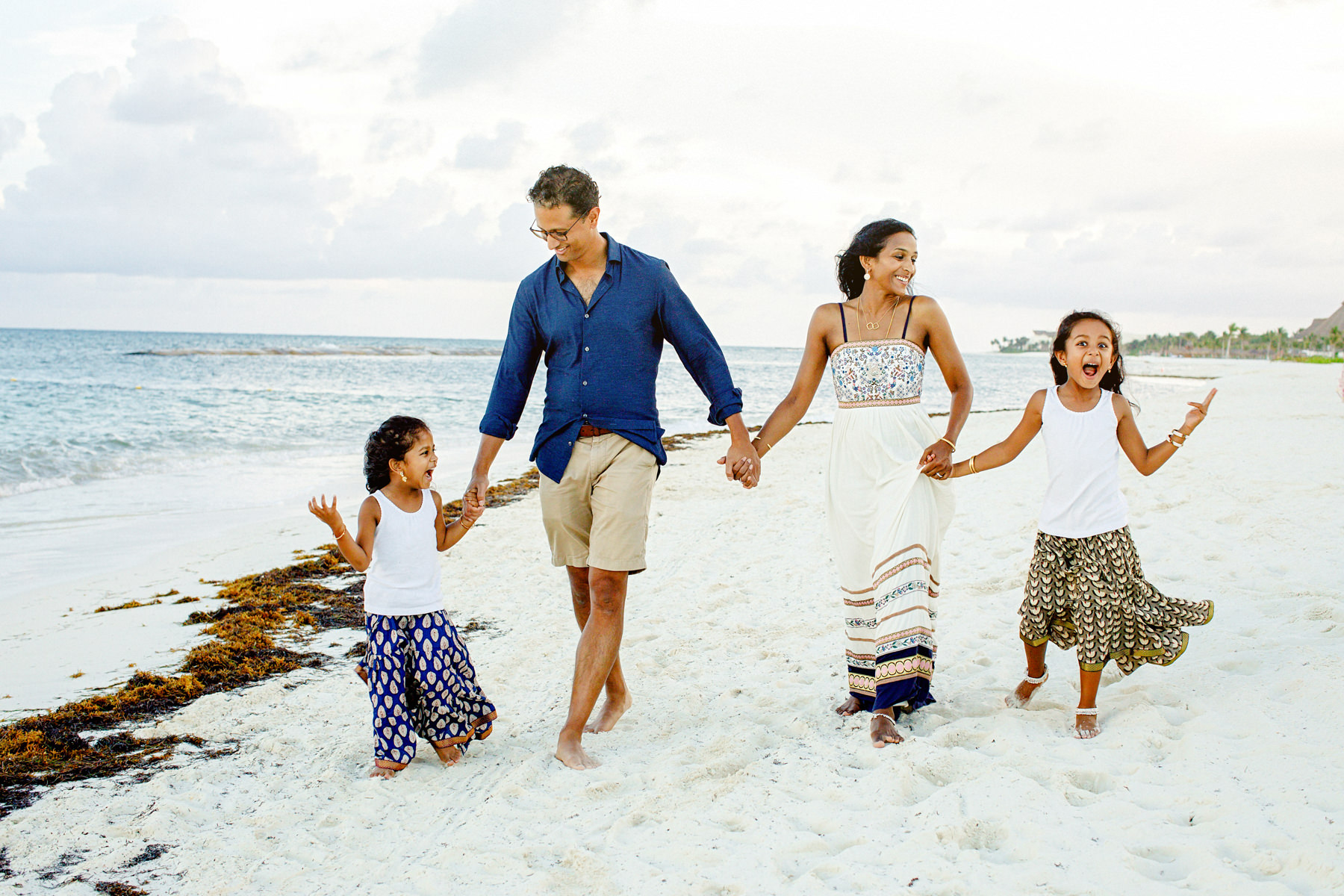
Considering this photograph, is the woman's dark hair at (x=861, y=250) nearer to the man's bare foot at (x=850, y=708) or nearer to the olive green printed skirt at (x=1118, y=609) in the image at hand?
the olive green printed skirt at (x=1118, y=609)

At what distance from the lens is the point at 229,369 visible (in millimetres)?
52844

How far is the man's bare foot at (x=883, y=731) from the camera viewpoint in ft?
11.6

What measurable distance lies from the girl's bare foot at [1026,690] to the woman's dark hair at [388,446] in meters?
2.77

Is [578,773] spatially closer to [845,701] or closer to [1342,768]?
[845,701]

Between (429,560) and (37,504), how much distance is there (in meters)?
10.3

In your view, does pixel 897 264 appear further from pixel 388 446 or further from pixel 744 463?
pixel 388 446

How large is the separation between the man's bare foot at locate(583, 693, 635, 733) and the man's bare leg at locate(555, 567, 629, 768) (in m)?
0.30

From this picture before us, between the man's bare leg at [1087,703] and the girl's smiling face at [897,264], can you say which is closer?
the man's bare leg at [1087,703]

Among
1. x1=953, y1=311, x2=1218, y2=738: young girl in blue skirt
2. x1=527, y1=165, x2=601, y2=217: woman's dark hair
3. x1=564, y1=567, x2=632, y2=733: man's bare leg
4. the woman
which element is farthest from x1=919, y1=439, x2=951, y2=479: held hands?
x1=527, y1=165, x2=601, y2=217: woman's dark hair

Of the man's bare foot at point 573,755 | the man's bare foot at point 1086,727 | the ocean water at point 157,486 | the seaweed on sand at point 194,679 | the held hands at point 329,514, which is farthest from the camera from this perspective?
the ocean water at point 157,486

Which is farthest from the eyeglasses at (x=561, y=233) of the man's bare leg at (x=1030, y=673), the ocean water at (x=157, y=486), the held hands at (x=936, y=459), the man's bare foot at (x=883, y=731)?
the ocean water at (x=157, y=486)

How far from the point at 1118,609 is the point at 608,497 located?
2.09 metres

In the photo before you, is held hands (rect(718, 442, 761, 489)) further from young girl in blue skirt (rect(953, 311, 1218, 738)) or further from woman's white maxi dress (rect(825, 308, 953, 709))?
young girl in blue skirt (rect(953, 311, 1218, 738))

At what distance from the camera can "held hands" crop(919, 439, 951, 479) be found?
3.61 meters
